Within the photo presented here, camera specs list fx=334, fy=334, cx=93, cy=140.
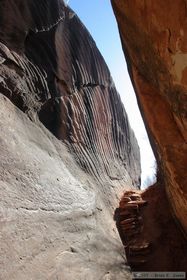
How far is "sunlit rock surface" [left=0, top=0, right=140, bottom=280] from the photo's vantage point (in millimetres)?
2891

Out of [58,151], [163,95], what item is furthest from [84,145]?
[163,95]

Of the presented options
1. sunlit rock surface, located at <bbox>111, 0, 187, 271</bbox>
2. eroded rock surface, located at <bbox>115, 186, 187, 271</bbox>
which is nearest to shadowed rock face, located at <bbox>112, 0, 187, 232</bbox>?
sunlit rock surface, located at <bbox>111, 0, 187, 271</bbox>

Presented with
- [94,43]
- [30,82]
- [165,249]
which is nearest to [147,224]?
[165,249]

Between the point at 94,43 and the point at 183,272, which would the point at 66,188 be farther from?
the point at 94,43

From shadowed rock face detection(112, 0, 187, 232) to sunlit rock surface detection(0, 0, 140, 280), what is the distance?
1.19 m

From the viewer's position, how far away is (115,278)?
3543 mm

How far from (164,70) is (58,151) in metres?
1.95

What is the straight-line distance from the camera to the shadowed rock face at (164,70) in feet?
8.62

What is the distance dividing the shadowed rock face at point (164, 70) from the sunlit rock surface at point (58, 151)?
3.89 ft

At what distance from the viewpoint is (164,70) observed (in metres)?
3.00

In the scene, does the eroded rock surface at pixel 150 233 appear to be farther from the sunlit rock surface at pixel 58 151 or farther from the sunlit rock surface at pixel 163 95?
the sunlit rock surface at pixel 58 151

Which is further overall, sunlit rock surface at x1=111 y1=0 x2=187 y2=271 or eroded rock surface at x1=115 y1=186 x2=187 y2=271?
eroded rock surface at x1=115 y1=186 x2=187 y2=271

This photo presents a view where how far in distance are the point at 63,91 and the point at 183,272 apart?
3157mm

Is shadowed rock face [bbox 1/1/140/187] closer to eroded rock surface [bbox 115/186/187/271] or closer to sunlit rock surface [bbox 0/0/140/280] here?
sunlit rock surface [bbox 0/0/140/280]
